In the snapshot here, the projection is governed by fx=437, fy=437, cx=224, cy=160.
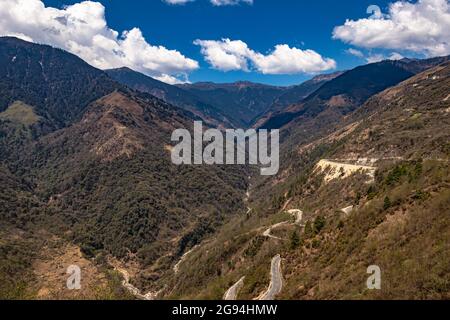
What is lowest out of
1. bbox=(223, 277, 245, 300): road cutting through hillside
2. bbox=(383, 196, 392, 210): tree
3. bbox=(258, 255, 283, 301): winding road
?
bbox=(223, 277, 245, 300): road cutting through hillside

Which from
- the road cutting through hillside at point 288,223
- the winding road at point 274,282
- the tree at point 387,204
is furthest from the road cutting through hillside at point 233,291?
the road cutting through hillside at point 288,223

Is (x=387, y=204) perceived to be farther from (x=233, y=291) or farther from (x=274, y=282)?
(x=233, y=291)

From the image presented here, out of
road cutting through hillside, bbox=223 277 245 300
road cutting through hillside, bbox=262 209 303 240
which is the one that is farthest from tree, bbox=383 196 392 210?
road cutting through hillside, bbox=262 209 303 240

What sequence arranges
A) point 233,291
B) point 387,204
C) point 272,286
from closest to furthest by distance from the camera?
point 387,204
point 272,286
point 233,291

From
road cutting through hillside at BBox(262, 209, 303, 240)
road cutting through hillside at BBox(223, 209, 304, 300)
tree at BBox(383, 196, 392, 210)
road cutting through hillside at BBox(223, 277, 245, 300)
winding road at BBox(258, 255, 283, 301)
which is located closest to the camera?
winding road at BBox(258, 255, 283, 301)

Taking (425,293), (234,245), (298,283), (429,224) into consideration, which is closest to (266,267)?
(298,283)

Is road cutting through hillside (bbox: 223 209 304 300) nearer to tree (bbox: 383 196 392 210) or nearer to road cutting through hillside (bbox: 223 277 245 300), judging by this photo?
road cutting through hillside (bbox: 223 277 245 300)

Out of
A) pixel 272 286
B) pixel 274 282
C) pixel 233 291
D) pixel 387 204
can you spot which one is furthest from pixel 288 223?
pixel 387 204

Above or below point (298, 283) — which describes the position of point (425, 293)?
above

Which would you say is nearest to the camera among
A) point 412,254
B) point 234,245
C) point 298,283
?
point 412,254

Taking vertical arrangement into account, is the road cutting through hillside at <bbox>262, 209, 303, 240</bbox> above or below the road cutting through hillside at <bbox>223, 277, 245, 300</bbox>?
above
